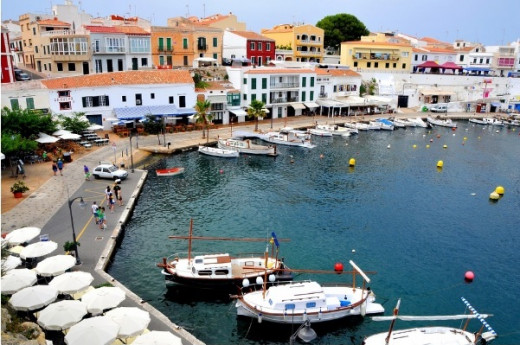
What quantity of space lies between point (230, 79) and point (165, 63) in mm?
12881

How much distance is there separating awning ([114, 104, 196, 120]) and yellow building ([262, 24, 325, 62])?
4106 centimetres

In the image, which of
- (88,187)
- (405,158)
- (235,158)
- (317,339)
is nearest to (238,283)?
(317,339)

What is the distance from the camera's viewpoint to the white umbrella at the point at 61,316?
18.5 meters

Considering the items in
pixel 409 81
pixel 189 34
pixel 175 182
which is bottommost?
pixel 175 182

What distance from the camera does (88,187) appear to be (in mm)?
38281

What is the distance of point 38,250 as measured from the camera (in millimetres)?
24594

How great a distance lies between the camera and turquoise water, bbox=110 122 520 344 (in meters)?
24.2

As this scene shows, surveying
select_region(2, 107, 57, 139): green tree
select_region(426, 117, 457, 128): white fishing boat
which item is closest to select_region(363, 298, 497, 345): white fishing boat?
select_region(2, 107, 57, 139): green tree

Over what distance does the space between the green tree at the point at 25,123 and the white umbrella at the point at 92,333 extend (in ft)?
97.1

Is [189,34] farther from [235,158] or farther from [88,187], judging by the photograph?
[88,187]

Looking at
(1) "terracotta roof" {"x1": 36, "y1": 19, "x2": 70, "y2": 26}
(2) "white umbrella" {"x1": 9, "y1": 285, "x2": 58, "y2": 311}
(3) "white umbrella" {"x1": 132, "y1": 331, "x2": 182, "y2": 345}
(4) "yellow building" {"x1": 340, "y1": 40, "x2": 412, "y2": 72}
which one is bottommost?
(3) "white umbrella" {"x1": 132, "y1": 331, "x2": 182, "y2": 345}

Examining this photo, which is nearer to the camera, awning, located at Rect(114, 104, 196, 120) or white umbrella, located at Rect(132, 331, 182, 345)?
white umbrella, located at Rect(132, 331, 182, 345)

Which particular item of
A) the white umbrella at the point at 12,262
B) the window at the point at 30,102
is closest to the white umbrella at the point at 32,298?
the white umbrella at the point at 12,262

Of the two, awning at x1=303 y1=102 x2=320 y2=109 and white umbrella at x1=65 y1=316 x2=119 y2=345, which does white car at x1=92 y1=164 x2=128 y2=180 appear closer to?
white umbrella at x1=65 y1=316 x2=119 y2=345
